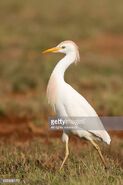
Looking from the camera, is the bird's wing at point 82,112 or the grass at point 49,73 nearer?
the grass at point 49,73

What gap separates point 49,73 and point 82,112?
8.57m

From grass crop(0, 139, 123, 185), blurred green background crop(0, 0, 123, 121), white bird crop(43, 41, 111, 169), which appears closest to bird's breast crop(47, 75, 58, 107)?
white bird crop(43, 41, 111, 169)

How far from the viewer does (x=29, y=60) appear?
58.4 ft

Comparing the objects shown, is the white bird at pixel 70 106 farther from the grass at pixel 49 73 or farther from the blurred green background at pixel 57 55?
the blurred green background at pixel 57 55

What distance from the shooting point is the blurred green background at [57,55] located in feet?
44.2

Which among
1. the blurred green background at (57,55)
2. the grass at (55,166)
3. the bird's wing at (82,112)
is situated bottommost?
the grass at (55,166)

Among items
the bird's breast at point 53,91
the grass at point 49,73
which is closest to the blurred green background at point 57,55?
the grass at point 49,73

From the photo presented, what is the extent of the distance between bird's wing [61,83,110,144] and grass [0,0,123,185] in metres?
0.32

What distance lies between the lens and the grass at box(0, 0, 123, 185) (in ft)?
25.4

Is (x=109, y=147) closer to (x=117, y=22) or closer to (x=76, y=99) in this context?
(x=76, y=99)

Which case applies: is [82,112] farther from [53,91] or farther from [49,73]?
[49,73]

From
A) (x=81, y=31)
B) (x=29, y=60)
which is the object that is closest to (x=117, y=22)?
(x=81, y=31)

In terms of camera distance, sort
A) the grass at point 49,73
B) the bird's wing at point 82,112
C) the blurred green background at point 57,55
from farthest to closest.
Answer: the blurred green background at point 57,55 < the bird's wing at point 82,112 < the grass at point 49,73

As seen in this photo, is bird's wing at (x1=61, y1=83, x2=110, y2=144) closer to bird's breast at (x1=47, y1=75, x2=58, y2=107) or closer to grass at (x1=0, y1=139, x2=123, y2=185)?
bird's breast at (x1=47, y1=75, x2=58, y2=107)
